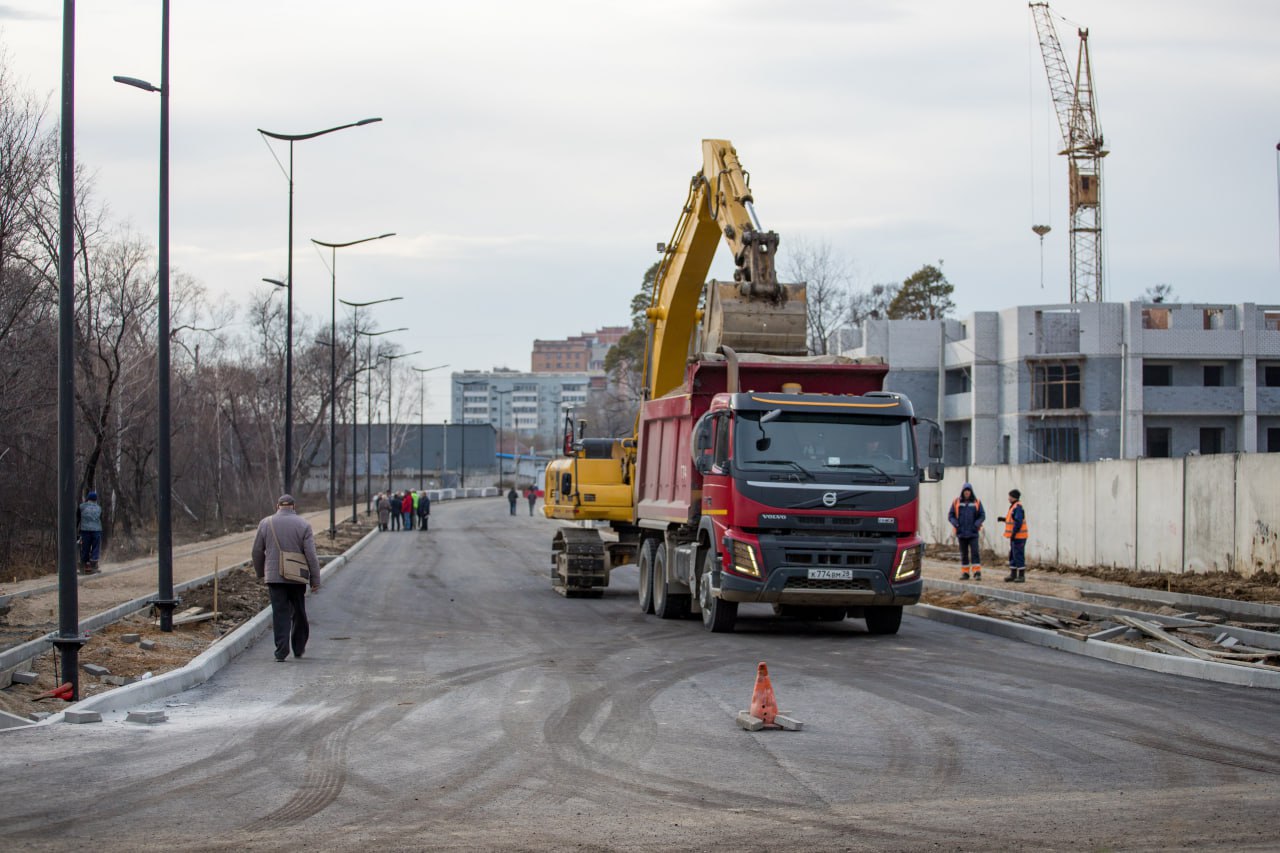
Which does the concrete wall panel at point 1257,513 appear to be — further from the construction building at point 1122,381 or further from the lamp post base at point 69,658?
the construction building at point 1122,381

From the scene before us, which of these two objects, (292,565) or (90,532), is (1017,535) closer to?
(292,565)

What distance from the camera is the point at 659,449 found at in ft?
67.9

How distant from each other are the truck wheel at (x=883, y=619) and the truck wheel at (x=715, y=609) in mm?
1795

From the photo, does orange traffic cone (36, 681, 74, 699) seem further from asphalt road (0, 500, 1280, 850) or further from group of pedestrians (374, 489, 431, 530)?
group of pedestrians (374, 489, 431, 530)

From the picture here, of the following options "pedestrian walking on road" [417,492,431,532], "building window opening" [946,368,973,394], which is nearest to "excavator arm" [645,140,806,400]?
"pedestrian walking on road" [417,492,431,532]

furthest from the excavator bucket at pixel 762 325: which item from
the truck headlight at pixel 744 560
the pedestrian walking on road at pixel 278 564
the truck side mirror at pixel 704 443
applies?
the pedestrian walking on road at pixel 278 564

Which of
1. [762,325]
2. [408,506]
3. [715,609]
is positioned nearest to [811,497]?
[715,609]

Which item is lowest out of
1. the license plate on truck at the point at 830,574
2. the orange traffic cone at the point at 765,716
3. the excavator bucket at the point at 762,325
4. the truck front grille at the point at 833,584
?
the orange traffic cone at the point at 765,716

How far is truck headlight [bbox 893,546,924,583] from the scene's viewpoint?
16.6 m

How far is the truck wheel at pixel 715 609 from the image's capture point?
17.8 meters

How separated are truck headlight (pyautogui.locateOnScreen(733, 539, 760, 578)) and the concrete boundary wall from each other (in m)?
11.0

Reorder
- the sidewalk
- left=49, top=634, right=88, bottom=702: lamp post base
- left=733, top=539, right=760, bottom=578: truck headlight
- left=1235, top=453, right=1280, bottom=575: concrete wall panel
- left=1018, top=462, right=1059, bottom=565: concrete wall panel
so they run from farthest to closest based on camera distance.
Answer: left=1018, top=462, right=1059, bottom=565: concrete wall panel < left=1235, top=453, right=1280, bottom=575: concrete wall panel < the sidewalk < left=733, top=539, right=760, bottom=578: truck headlight < left=49, top=634, right=88, bottom=702: lamp post base

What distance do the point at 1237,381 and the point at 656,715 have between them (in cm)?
5661

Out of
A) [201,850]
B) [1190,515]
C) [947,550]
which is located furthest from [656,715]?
[947,550]
